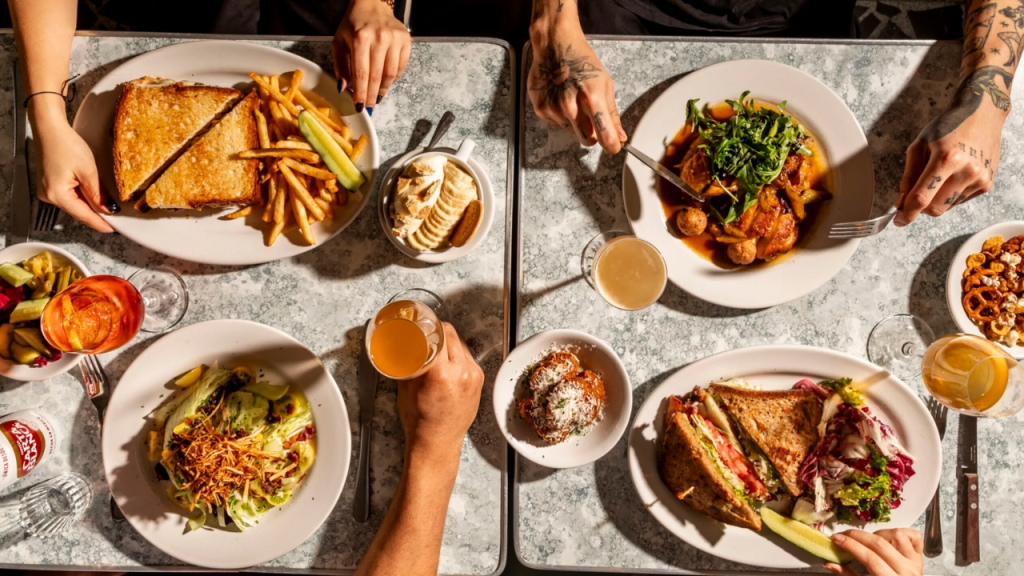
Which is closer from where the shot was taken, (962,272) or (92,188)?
(92,188)

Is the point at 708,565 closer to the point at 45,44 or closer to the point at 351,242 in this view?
the point at 351,242

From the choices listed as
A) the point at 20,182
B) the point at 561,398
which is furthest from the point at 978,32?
the point at 20,182

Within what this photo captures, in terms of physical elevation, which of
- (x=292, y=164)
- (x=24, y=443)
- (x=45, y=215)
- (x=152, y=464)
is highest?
(x=292, y=164)

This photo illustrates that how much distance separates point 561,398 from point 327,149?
1.06m

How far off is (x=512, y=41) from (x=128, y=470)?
2.08m

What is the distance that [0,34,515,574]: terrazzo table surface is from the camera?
6.62 feet

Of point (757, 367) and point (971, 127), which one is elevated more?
point (971, 127)

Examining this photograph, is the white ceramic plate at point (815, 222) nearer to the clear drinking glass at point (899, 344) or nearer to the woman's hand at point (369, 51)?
the clear drinking glass at point (899, 344)

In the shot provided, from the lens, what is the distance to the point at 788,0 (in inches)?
90.5

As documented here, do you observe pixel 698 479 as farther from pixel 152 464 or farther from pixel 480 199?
pixel 152 464

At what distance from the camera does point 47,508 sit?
6.41ft

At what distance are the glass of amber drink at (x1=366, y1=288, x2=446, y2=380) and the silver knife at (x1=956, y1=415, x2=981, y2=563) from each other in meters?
1.82

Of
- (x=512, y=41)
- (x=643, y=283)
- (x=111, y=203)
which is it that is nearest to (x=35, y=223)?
(x=111, y=203)

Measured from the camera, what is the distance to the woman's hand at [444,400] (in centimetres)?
184
